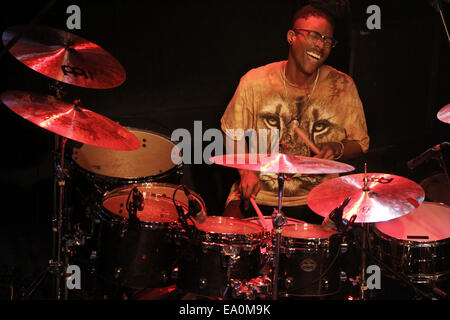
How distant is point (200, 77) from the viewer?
393 cm

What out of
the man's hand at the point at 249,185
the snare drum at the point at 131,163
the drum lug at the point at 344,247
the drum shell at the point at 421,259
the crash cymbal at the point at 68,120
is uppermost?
the crash cymbal at the point at 68,120

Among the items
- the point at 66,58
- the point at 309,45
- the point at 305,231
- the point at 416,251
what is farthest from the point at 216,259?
the point at 309,45

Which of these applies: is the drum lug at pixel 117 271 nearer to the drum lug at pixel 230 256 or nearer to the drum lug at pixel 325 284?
the drum lug at pixel 230 256

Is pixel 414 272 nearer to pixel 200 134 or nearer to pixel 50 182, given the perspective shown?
pixel 200 134

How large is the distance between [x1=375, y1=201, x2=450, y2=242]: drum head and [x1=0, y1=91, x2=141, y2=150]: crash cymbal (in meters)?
1.52

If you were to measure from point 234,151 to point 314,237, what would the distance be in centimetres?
98

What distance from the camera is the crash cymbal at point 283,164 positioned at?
2.43 metres

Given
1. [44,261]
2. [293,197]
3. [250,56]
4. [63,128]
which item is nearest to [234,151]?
[293,197]

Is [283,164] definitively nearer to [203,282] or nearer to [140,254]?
[203,282]

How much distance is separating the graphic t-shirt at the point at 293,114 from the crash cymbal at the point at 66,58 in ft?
3.23

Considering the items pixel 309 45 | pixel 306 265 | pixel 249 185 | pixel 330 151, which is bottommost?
pixel 306 265

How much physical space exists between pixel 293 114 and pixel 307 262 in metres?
1.21

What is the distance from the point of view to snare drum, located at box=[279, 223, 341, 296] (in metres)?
2.67

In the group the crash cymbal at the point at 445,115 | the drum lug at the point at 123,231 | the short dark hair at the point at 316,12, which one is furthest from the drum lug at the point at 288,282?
the short dark hair at the point at 316,12
